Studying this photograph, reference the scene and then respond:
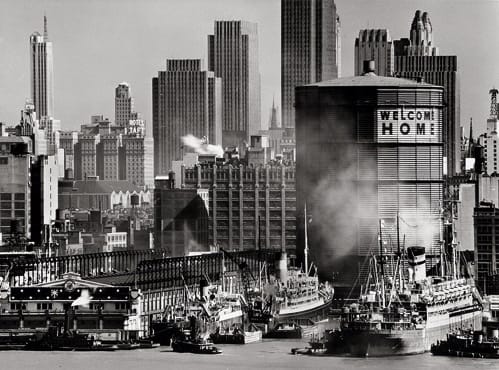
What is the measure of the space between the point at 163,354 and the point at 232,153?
4665 cm

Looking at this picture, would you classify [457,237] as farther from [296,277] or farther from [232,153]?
[232,153]

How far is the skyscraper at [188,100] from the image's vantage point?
127 meters

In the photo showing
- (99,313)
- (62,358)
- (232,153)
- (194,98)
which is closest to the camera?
(62,358)

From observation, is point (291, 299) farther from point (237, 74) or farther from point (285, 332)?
point (237, 74)

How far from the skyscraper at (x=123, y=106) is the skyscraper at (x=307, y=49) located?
39.5 ft

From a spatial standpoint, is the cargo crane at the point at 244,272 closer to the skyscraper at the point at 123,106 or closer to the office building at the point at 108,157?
the skyscraper at the point at 123,106

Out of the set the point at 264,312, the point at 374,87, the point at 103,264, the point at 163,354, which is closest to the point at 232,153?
the point at 103,264

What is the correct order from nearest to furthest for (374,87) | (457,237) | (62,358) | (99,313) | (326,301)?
(62,358)
(99,313)
(326,301)
(374,87)
(457,237)

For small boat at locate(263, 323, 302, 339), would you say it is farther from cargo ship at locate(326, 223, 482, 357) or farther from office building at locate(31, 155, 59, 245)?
office building at locate(31, 155, 59, 245)

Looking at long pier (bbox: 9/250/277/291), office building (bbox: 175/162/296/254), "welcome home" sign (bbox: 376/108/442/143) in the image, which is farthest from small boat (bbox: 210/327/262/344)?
office building (bbox: 175/162/296/254)

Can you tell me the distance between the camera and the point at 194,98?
12794 cm

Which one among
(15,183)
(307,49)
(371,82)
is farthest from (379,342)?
(307,49)

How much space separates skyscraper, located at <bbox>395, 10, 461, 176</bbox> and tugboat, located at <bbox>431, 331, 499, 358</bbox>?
5293 cm

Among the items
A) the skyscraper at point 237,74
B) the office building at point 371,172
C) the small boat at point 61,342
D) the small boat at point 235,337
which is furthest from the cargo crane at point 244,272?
the skyscraper at point 237,74
